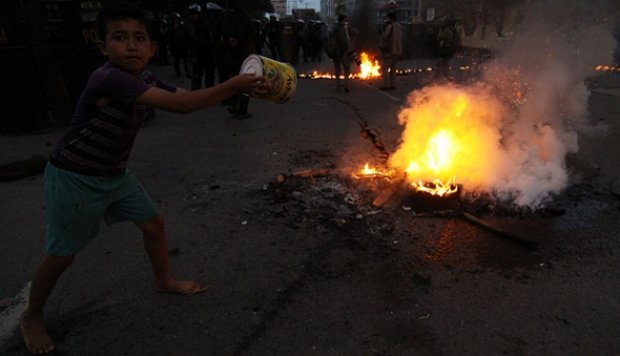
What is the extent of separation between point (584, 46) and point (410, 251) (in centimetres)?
341

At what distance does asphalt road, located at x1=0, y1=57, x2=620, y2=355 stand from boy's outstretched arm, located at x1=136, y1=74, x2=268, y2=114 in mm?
1378

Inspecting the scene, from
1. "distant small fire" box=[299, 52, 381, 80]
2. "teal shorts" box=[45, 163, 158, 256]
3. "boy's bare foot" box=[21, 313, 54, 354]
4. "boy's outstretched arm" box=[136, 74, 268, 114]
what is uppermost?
"boy's outstretched arm" box=[136, 74, 268, 114]

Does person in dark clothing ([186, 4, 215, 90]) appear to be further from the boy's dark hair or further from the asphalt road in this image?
the boy's dark hair

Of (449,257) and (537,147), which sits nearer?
(449,257)

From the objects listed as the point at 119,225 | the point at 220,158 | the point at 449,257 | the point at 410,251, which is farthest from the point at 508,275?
the point at 220,158

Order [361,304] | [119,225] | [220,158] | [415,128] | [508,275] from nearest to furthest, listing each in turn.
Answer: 1. [361,304]
2. [508,275]
3. [119,225]
4. [415,128]
5. [220,158]

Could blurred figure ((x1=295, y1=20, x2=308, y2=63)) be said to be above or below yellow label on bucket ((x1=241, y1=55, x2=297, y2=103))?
above

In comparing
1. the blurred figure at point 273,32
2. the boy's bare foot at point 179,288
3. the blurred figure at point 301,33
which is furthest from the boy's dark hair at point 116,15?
the blurred figure at point 301,33

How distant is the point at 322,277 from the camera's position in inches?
113

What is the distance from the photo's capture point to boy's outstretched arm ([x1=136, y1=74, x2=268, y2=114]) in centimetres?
191

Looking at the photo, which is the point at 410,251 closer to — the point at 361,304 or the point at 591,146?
the point at 361,304

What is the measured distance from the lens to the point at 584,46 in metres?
4.46

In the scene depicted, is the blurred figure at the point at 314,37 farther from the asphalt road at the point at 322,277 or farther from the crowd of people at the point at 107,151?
the crowd of people at the point at 107,151

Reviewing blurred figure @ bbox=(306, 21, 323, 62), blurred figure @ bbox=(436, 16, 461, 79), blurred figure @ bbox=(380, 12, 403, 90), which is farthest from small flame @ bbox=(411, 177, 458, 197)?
blurred figure @ bbox=(306, 21, 323, 62)
